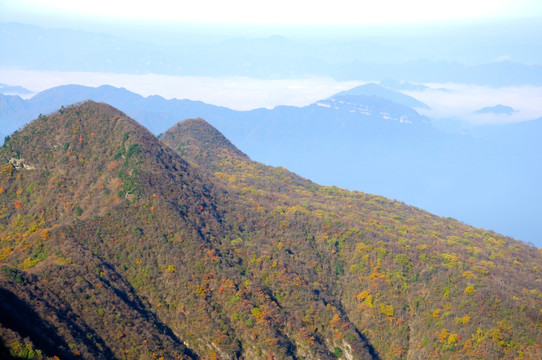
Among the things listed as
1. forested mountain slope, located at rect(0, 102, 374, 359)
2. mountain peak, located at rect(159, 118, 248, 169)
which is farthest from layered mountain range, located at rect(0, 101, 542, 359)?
mountain peak, located at rect(159, 118, 248, 169)

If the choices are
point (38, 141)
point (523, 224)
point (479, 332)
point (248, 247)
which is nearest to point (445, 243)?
point (479, 332)

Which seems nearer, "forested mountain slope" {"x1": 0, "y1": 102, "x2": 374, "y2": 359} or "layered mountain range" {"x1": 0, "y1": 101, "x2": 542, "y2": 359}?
"forested mountain slope" {"x1": 0, "y1": 102, "x2": 374, "y2": 359}

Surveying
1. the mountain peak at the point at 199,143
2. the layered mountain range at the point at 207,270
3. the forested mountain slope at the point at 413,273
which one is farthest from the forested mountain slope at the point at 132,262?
the mountain peak at the point at 199,143

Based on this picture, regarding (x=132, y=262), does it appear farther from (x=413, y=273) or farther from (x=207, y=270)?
(x=413, y=273)

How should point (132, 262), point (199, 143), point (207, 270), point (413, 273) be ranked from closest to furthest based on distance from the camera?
point (207, 270) < point (132, 262) < point (413, 273) < point (199, 143)

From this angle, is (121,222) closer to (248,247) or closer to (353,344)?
(248,247)

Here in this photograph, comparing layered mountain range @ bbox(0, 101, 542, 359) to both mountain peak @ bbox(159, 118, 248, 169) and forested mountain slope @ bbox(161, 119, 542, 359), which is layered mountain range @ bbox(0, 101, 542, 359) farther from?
mountain peak @ bbox(159, 118, 248, 169)

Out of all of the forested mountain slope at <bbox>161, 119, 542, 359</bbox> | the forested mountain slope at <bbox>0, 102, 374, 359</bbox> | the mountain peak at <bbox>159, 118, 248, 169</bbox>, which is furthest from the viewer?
the mountain peak at <bbox>159, 118, 248, 169</bbox>

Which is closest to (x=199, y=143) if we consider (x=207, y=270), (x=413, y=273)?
(x=207, y=270)

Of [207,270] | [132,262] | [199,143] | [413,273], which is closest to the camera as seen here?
[207,270]

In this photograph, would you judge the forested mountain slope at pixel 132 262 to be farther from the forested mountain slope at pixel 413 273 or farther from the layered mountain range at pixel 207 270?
the forested mountain slope at pixel 413 273
